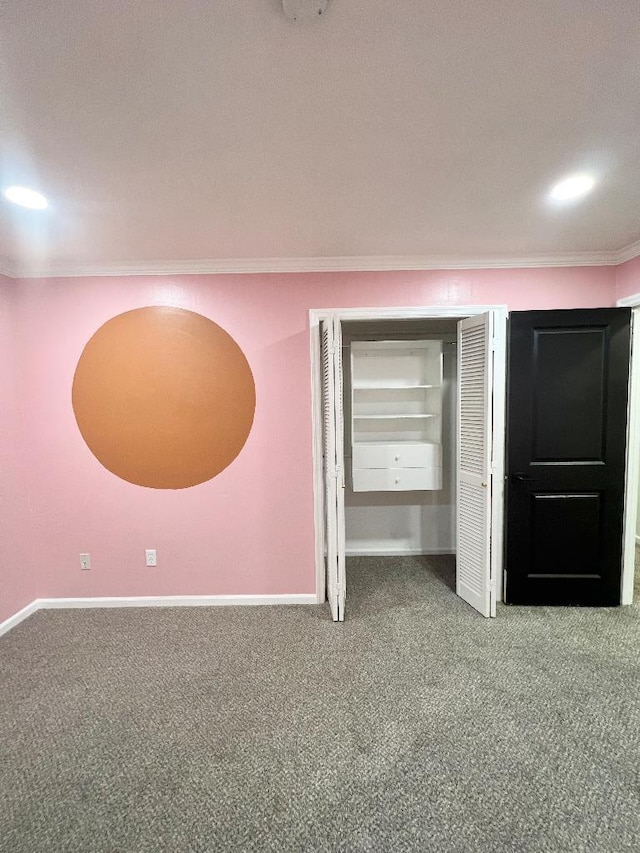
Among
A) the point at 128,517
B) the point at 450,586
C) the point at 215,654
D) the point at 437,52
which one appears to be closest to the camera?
the point at 437,52

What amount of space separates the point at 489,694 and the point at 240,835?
1313 millimetres

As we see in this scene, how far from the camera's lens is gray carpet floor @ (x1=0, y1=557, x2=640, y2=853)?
134cm

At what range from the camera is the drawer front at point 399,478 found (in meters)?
3.46

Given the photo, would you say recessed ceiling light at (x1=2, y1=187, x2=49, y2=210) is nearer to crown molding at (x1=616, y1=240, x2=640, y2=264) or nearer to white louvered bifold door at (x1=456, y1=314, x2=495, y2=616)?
white louvered bifold door at (x1=456, y1=314, x2=495, y2=616)

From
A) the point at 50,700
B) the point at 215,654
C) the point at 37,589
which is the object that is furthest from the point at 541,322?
the point at 37,589

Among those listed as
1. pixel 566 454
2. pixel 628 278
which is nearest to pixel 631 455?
pixel 566 454

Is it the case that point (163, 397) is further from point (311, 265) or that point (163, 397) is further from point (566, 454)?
point (566, 454)

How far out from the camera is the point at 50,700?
6.47 feet

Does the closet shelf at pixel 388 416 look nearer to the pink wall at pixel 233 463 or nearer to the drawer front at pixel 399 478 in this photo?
the drawer front at pixel 399 478

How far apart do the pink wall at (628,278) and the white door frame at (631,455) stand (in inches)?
1.8

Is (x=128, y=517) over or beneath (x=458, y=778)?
over

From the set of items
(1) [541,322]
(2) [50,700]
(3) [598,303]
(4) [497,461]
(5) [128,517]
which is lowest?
(2) [50,700]

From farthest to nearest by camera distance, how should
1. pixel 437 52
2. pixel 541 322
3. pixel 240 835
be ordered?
pixel 541 322, pixel 240 835, pixel 437 52

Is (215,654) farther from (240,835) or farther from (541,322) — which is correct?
(541,322)
